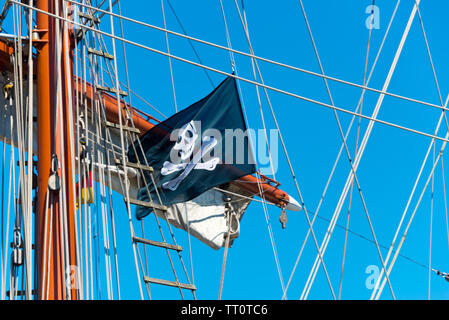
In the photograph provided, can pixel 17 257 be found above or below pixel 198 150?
below

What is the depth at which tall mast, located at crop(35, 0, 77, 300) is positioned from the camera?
31.4 feet

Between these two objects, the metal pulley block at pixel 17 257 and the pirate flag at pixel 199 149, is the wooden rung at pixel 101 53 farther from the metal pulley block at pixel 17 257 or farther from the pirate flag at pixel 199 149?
the metal pulley block at pixel 17 257

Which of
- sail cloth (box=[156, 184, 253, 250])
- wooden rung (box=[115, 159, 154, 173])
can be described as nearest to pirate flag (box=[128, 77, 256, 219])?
wooden rung (box=[115, 159, 154, 173])

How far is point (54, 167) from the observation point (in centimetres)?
1003

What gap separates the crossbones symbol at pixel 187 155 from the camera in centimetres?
1202

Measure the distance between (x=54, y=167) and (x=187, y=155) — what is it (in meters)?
2.57

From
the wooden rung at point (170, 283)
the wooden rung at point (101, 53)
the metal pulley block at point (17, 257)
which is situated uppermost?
the wooden rung at point (101, 53)

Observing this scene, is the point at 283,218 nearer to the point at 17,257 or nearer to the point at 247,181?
the point at 247,181

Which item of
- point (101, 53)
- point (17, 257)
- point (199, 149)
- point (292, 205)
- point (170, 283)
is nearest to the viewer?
point (170, 283)

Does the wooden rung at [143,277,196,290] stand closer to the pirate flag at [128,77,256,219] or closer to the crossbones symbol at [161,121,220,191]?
the pirate flag at [128,77,256,219]

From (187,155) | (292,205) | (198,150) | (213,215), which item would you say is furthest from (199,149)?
(292,205)

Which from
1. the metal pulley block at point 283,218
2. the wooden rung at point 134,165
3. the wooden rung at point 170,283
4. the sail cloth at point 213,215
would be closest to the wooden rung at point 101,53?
the wooden rung at point 134,165

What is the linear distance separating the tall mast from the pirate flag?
159 centimetres
